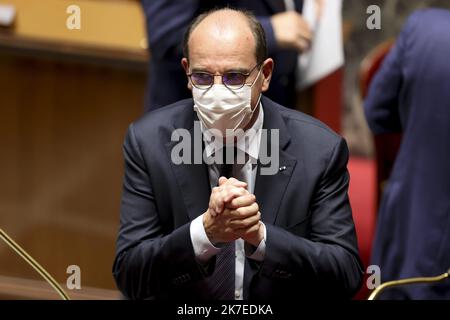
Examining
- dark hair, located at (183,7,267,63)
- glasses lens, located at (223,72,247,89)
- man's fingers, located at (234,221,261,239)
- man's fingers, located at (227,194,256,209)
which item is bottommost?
man's fingers, located at (234,221,261,239)

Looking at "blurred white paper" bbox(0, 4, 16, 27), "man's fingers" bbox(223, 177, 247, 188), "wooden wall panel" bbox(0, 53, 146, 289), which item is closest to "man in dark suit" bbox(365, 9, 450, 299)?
"man's fingers" bbox(223, 177, 247, 188)

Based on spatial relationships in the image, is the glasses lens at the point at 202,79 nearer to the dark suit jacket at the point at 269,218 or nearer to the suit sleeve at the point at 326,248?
the dark suit jacket at the point at 269,218

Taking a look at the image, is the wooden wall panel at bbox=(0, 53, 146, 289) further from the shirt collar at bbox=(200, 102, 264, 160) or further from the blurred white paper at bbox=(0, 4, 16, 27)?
the shirt collar at bbox=(200, 102, 264, 160)

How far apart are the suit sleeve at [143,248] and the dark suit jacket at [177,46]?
0.51m

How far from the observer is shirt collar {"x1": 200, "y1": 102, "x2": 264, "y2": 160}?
1.64m

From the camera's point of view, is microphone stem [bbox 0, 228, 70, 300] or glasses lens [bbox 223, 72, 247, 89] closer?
glasses lens [bbox 223, 72, 247, 89]

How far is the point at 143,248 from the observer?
66.1 inches

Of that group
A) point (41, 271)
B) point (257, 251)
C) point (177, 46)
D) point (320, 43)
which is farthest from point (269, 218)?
point (320, 43)

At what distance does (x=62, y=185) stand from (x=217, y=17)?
1.92 metres

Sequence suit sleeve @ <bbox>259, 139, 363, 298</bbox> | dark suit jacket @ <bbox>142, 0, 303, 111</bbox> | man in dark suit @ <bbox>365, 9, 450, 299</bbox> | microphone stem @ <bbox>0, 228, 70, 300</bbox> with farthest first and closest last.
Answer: man in dark suit @ <bbox>365, 9, 450, 299</bbox> < dark suit jacket @ <bbox>142, 0, 303, 111</bbox> < microphone stem @ <bbox>0, 228, 70, 300</bbox> < suit sleeve @ <bbox>259, 139, 363, 298</bbox>

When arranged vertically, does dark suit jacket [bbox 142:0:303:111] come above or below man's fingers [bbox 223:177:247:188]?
above

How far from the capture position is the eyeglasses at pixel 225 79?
157 centimetres
